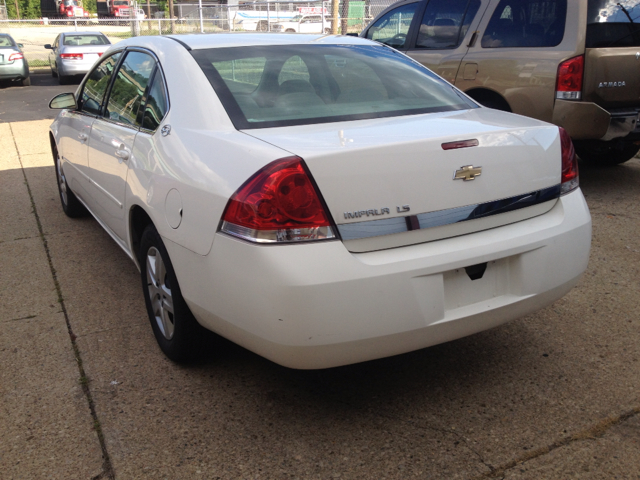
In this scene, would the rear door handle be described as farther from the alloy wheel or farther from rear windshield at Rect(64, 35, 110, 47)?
rear windshield at Rect(64, 35, 110, 47)

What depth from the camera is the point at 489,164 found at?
2547 millimetres

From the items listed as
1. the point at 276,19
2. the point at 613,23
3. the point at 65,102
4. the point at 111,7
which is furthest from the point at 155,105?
the point at 111,7

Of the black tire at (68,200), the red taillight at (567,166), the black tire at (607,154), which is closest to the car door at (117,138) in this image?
the black tire at (68,200)

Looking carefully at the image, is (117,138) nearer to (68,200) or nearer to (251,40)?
(251,40)

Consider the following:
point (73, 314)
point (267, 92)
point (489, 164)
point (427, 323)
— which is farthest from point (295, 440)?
point (73, 314)

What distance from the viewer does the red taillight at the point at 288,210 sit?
2.31 metres

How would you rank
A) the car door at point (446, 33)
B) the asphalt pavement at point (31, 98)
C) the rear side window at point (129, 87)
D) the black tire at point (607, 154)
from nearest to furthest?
the rear side window at point (129, 87)
the car door at point (446, 33)
the black tire at point (607, 154)
the asphalt pavement at point (31, 98)

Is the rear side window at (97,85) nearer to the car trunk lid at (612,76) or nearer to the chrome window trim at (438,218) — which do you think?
the chrome window trim at (438,218)

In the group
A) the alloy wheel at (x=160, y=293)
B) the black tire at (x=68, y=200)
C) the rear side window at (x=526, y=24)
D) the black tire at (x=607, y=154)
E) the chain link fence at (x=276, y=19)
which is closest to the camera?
the alloy wheel at (x=160, y=293)

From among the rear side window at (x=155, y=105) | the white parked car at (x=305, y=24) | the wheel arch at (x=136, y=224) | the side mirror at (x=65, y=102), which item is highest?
the white parked car at (x=305, y=24)

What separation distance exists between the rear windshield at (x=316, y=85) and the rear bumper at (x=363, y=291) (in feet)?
2.47

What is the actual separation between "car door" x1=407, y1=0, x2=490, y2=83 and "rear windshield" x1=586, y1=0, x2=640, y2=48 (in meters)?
1.20

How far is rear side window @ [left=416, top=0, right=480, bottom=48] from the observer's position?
672 cm

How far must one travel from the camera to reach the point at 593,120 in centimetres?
560
